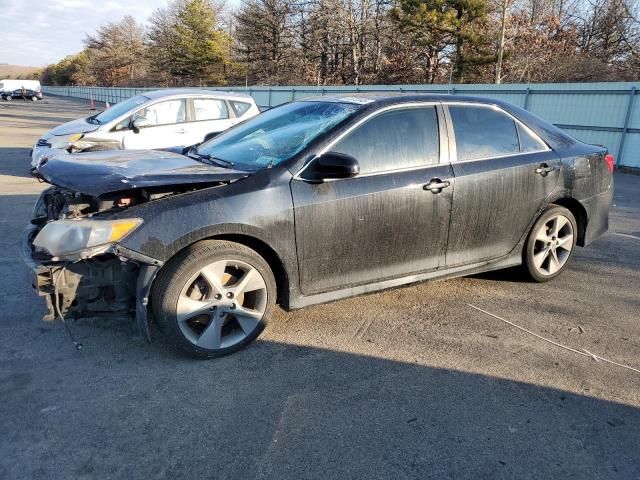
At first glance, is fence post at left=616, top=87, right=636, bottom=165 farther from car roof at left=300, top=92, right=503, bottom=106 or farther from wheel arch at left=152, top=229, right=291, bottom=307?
wheel arch at left=152, top=229, right=291, bottom=307

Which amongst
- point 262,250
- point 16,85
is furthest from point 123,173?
point 16,85

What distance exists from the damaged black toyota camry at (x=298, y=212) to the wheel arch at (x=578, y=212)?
2.2 inches

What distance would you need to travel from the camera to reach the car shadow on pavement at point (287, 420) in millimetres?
2322

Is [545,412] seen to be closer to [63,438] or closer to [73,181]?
[63,438]

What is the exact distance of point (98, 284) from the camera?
9.73 feet

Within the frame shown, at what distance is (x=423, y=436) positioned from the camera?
254cm

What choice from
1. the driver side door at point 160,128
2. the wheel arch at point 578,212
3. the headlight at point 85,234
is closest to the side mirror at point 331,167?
the headlight at point 85,234

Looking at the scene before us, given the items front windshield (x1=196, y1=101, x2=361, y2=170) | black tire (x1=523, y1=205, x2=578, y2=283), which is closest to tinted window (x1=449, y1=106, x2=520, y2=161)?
black tire (x1=523, y1=205, x2=578, y2=283)

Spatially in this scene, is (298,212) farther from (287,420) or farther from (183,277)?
(287,420)

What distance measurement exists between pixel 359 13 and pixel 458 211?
44.4 meters

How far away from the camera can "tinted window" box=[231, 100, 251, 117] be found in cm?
955

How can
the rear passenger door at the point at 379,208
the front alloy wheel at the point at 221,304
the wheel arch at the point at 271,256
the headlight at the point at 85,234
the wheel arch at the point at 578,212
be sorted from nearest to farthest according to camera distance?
the headlight at the point at 85,234, the front alloy wheel at the point at 221,304, the wheel arch at the point at 271,256, the rear passenger door at the point at 379,208, the wheel arch at the point at 578,212

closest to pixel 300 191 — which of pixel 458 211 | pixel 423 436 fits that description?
pixel 458 211

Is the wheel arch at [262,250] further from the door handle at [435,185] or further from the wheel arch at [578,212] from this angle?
the wheel arch at [578,212]
